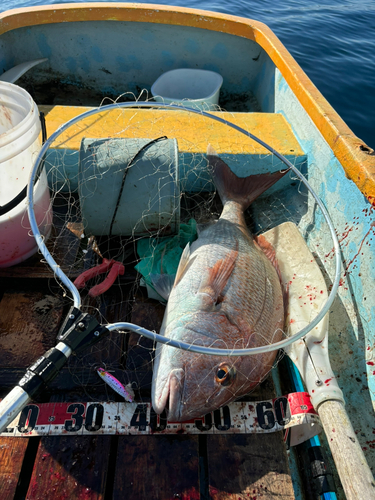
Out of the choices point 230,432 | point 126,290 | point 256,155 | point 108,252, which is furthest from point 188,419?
point 256,155

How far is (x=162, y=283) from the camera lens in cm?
238

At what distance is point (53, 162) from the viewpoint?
2975 mm

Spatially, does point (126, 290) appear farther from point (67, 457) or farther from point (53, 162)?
point (53, 162)

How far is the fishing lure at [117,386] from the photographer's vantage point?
6.41ft

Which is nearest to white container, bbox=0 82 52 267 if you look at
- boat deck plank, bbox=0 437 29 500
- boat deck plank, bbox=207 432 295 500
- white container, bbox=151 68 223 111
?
boat deck plank, bbox=0 437 29 500

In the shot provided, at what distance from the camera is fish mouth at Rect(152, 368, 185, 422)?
69.4 inches

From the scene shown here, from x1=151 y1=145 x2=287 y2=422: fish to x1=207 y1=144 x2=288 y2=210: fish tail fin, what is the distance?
0.14m

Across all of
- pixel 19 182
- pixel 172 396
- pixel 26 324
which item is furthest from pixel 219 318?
pixel 19 182

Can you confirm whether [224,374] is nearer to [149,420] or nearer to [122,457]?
[149,420]

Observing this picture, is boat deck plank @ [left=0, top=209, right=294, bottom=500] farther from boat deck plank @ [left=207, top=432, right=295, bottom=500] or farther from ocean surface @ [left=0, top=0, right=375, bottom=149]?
ocean surface @ [left=0, top=0, right=375, bottom=149]

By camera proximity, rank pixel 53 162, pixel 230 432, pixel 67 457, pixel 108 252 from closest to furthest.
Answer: pixel 67 457
pixel 230 432
pixel 108 252
pixel 53 162

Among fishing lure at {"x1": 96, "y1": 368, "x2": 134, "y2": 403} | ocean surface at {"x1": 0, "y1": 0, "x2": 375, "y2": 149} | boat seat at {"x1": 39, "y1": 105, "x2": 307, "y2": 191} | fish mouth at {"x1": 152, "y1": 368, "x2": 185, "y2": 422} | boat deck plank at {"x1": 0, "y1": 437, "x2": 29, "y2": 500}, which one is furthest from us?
ocean surface at {"x1": 0, "y1": 0, "x2": 375, "y2": 149}

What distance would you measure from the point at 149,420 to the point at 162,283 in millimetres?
896

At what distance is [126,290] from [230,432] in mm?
1255
